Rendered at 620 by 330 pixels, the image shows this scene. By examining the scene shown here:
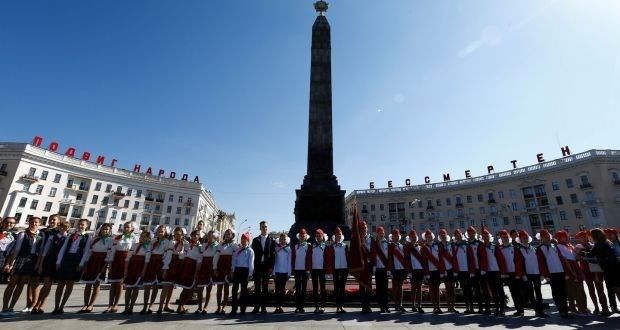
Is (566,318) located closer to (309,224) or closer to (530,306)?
(530,306)

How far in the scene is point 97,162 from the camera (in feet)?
163

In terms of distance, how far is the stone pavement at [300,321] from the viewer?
16.8ft

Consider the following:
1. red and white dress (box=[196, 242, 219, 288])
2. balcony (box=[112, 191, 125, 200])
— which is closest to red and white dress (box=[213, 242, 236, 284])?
red and white dress (box=[196, 242, 219, 288])

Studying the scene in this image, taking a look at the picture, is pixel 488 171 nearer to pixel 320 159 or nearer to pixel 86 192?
pixel 320 159

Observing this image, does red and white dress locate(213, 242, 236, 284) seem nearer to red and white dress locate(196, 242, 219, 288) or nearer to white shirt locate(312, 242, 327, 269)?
red and white dress locate(196, 242, 219, 288)

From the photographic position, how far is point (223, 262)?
23.3 ft

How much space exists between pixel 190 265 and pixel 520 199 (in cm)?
5347

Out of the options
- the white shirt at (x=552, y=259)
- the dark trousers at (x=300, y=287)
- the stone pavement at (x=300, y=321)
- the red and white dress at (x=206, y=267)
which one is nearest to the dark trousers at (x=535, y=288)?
the stone pavement at (x=300, y=321)

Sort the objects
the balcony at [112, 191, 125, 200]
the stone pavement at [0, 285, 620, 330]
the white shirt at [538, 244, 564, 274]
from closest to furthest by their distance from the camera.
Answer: the stone pavement at [0, 285, 620, 330] < the white shirt at [538, 244, 564, 274] < the balcony at [112, 191, 125, 200]

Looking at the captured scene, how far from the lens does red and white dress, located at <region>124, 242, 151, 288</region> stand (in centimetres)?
651

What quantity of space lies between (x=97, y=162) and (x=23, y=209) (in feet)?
37.5

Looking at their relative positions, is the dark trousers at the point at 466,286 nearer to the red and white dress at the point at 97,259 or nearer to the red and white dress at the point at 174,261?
the red and white dress at the point at 174,261

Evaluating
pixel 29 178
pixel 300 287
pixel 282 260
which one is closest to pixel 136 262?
pixel 282 260

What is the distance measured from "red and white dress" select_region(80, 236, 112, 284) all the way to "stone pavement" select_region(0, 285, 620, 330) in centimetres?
73
